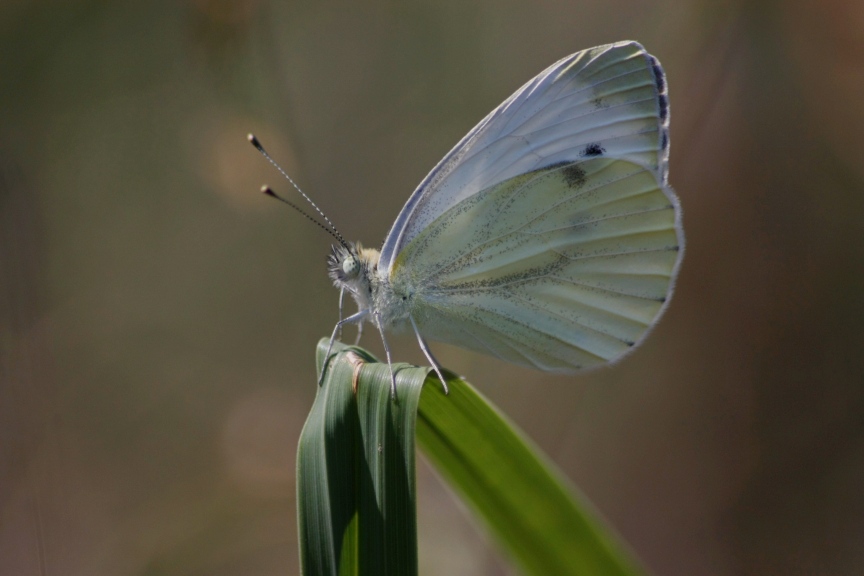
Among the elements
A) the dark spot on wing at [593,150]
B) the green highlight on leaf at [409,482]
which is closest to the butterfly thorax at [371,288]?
the green highlight on leaf at [409,482]

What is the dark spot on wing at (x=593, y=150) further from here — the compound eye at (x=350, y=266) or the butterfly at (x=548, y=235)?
the compound eye at (x=350, y=266)

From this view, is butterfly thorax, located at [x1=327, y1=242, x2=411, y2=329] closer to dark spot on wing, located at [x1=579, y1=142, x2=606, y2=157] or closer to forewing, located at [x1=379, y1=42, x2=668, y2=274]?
forewing, located at [x1=379, y1=42, x2=668, y2=274]

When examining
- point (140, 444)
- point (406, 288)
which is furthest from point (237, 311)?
point (406, 288)

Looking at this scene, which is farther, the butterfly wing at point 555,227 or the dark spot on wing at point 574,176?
the dark spot on wing at point 574,176

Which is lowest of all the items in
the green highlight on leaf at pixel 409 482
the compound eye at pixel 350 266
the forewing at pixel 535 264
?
the green highlight on leaf at pixel 409 482

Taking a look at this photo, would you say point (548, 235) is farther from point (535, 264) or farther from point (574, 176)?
point (574, 176)

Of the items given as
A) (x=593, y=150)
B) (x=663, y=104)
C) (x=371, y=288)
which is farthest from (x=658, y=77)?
(x=371, y=288)
